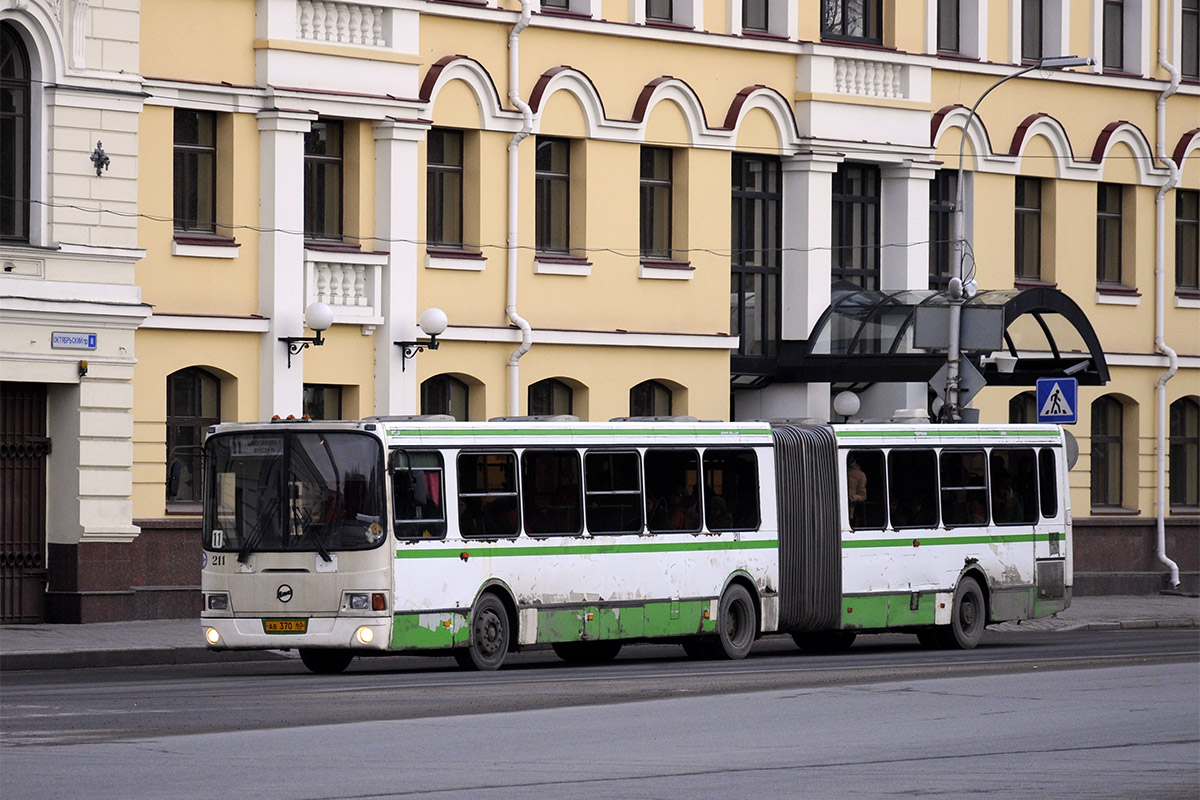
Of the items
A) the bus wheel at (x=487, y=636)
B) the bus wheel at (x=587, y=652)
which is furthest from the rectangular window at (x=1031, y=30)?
the bus wheel at (x=487, y=636)

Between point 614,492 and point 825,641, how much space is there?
5.55 m

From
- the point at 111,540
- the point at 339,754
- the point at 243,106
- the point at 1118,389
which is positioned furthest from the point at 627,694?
the point at 1118,389

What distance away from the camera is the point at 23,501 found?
96.1 feet

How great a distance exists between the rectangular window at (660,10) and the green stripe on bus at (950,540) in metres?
10.9

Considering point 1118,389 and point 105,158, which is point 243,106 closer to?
point 105,158

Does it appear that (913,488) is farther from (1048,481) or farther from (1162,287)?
(1162,287)

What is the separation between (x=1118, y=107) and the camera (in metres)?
42.9

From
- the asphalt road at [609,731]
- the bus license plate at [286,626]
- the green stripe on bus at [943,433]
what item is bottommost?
the asphalt road at [609,731]

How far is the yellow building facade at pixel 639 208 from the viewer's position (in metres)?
31.4

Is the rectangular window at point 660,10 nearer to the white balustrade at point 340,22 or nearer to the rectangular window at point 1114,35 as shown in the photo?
the white balustrade at point 340,22

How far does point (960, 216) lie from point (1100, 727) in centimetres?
1997

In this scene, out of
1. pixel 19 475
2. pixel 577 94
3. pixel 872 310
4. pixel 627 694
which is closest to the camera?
pixel 627 694

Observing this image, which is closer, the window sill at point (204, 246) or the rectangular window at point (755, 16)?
the window sill at point (204, 246)

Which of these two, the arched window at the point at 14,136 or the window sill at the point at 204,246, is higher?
the arched window at the point at 14,136
